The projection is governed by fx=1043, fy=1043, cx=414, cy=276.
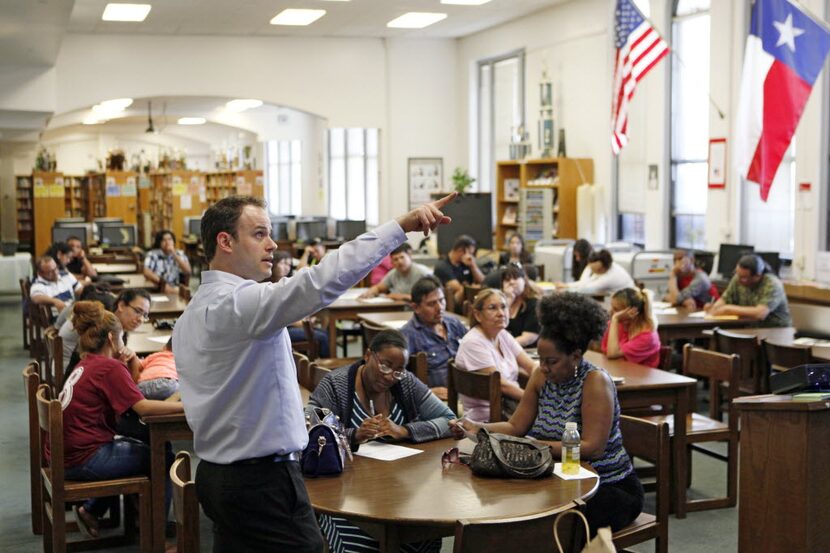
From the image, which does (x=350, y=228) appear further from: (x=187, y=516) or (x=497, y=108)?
(x=187, y=516)

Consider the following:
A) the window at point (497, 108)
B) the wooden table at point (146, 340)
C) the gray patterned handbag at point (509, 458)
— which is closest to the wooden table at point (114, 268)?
the wooden table at point (146, 340)

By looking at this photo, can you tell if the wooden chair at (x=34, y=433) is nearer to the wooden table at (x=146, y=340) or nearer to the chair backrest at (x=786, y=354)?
the wooden table at (x=146, y=340)

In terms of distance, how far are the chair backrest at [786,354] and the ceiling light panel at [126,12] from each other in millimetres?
9316

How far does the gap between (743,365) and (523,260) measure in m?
4.58

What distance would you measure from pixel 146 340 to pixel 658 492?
13.3 ft

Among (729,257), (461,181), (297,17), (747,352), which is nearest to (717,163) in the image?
(729,257)

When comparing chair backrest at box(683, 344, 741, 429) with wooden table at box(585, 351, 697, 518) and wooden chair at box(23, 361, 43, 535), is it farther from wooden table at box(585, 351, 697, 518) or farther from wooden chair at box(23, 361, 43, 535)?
wooden chair at box(23, 361, 43, 535)

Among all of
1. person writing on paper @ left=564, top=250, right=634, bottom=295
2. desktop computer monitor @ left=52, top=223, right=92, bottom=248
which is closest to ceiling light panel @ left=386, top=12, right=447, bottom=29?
desktop computer monitor @ left=52, top=223, right=92, bottom=248

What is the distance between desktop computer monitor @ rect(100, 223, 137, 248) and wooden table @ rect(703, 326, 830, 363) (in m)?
10.7

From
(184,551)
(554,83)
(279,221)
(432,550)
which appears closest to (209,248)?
(184,551)

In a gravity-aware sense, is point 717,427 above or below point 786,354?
below

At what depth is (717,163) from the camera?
1058 cm

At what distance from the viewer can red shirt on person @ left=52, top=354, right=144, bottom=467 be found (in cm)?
453

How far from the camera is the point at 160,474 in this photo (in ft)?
15.4
